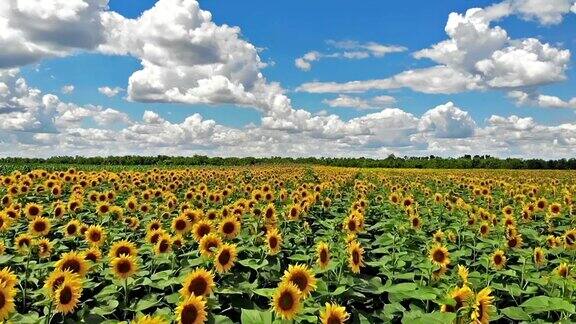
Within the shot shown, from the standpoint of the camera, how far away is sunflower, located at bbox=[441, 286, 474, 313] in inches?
182

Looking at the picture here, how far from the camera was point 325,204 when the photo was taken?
11320mm

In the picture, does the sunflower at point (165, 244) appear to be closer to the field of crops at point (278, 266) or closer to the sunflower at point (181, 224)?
the field of crops at point (278, 266)

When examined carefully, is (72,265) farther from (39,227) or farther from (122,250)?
(39,227)

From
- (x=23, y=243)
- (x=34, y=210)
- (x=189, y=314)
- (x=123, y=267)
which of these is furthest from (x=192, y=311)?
(x=34, y=210)

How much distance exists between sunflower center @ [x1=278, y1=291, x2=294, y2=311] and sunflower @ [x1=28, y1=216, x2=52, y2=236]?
5.20 metres

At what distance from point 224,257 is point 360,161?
80.4 meters

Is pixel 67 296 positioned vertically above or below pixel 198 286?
below

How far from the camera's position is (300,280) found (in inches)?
189

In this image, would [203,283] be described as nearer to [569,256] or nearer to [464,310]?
[464,310]

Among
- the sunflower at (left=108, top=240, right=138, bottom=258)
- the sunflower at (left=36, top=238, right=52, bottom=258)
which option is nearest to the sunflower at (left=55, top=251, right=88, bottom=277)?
the sunflower at (left=108, top=240, right=138, bottom=258)

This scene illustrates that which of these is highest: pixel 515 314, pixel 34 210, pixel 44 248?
pixel 34 210

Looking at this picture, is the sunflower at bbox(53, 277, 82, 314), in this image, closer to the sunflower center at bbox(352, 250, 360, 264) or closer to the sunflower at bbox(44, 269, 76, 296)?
the sunflower at bbox(44, 269, 76, 296)

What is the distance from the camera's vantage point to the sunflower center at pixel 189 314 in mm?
4191

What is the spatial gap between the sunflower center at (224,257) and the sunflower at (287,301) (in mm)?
1542
